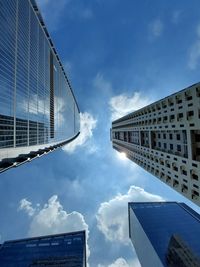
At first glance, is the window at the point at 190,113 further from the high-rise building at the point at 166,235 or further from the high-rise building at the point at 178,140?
the high-rise building at the point at 166,235

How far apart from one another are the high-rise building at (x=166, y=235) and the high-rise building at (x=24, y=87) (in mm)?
58457

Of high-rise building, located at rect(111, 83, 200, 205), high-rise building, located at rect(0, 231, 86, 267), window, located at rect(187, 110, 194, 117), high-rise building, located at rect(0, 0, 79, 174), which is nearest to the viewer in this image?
high-rise building, located at rect(111, 83, 200, 205)

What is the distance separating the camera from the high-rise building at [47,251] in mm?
106375

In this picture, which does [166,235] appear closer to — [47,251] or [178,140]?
[47,251]

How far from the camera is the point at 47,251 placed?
113438mm

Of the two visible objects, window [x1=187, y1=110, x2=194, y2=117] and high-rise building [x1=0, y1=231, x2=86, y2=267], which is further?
high-rise building [x1=0, y1=231, x2=86, y2=267]

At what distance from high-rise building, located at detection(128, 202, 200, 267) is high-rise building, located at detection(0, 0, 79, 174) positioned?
192 feet

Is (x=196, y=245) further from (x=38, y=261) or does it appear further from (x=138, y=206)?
(x=38, y=261)

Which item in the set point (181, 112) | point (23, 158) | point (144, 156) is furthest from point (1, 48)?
point (181, 112)

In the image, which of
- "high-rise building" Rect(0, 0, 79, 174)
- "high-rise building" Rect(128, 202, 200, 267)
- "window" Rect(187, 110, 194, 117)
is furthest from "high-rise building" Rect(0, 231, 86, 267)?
"window" Rect(187, 110, 194, 117)

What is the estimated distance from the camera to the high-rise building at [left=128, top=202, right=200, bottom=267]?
85.7 meters

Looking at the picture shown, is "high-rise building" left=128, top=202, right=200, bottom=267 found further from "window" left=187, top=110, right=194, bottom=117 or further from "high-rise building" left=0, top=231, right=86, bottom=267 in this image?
"window" left=187, top=110, right=194, bottom=117

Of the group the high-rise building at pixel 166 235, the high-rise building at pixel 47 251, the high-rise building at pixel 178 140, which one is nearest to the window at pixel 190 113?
the high-rise building at pixel 178 140

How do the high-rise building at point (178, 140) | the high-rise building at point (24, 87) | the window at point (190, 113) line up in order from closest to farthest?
the high-rise building at point (178, 140) → the window at point (190, 113) → the high-rise building at point (24, 87)
